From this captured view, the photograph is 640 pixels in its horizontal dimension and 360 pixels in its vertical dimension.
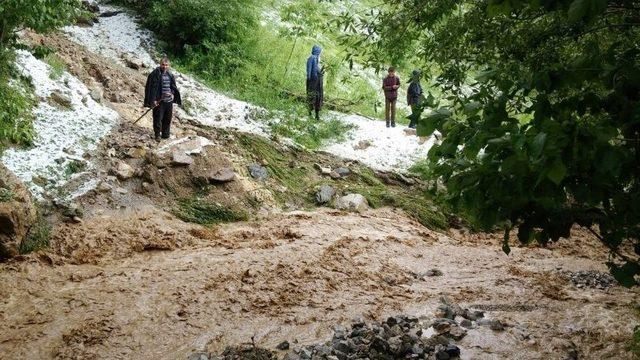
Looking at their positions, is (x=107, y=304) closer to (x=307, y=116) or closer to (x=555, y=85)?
(x=555, y=85)

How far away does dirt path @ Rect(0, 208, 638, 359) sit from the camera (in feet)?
16.4

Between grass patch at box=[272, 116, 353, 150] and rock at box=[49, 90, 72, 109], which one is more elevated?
rock at box=[49, 90, 72, 109]

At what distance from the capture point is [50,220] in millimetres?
7293

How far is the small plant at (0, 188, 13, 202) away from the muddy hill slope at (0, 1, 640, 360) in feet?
1.64

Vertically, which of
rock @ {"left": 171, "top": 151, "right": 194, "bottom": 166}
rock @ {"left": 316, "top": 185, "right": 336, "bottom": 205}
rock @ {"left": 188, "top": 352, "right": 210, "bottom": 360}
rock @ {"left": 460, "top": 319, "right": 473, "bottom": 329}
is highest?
rock @ {"left": 171, "top": 151, "right": 194, "bottom": 166}

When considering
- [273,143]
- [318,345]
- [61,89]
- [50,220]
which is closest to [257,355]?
[318,345]

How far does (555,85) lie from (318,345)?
3.45m

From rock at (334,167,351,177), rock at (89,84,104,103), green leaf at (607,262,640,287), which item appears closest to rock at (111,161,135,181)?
rock at (89,84,104,103)

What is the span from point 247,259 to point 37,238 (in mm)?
3097

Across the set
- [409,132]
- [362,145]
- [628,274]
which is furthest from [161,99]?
Result: [628,274]

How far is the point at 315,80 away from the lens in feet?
43.8

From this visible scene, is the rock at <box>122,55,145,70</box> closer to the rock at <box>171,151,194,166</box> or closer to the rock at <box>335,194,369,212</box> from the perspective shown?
the rock at <box>171,151,194,166</box>

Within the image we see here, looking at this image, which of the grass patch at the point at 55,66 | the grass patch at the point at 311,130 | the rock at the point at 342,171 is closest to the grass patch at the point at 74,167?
the grass patch at the point at 55,66

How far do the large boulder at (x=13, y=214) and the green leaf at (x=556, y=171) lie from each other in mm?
7044
